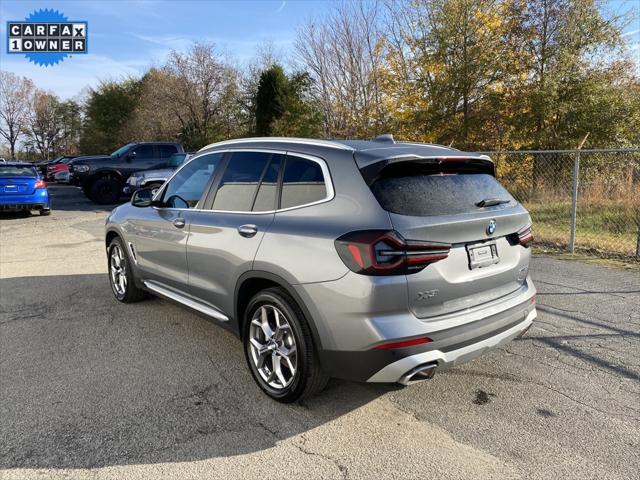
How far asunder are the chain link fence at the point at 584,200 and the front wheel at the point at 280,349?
6338 mm

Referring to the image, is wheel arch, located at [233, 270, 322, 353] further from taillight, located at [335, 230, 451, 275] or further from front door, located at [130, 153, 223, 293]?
front door, located at [130, 153, 223, 293]

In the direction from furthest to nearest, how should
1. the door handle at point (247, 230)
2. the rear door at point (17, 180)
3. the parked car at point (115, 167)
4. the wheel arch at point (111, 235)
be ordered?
1. the parked car at point (115, 167)
2. the rear door at point (17, 180)
3. the wheel arch at point (111, 235)
4. the door handle at point (247, 230)

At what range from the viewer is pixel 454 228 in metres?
2.79

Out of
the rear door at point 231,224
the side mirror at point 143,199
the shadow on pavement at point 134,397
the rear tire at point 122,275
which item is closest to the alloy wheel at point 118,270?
the rear tire at point 122,275

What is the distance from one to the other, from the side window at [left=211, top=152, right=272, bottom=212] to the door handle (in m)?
0.17

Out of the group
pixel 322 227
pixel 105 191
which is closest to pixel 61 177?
pixel 105 191

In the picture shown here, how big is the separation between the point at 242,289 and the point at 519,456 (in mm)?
2045

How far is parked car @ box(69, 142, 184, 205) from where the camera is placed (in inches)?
687

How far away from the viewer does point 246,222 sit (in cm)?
340

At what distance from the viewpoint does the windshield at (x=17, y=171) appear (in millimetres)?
13267

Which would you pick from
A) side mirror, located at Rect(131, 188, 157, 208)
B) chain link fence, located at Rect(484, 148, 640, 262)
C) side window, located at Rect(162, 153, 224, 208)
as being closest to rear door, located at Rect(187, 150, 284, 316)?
side window, located at Rect(162, 153, 224, 208)

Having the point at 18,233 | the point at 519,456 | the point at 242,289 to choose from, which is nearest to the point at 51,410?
the point at 242,289

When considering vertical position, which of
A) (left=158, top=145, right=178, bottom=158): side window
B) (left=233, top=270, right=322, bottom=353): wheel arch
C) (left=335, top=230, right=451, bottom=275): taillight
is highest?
(left=158, top=145, right=178, bottom=158): side window

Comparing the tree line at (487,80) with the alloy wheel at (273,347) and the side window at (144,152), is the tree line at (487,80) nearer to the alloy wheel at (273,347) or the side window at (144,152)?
the side window at (144,152)
